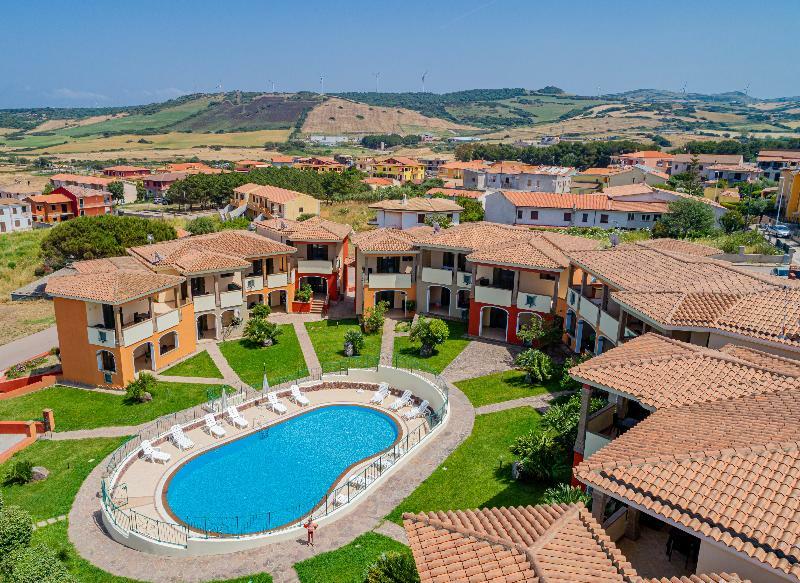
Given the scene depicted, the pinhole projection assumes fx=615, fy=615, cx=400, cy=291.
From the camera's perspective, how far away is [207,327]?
4225cm

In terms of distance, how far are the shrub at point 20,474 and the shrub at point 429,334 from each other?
20.1 metres

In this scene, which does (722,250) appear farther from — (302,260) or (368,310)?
(302,260)

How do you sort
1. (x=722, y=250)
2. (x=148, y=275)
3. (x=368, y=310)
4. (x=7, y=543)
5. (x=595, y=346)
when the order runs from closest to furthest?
(x=7, y=543) < (x=595, y=346) < (x=148, y=275) < (x=368, y=310) < (x=722, y=250)

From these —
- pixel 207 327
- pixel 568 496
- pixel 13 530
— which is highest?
pixel 568 496

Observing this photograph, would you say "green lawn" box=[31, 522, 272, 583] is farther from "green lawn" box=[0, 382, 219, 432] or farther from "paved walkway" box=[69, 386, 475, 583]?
"green lawn" box=[0, 382, 219, 432]

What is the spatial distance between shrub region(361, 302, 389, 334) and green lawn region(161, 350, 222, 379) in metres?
9.98

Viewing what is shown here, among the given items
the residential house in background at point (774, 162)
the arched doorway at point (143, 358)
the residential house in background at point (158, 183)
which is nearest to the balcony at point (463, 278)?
the arched doorway at point (143, 358)

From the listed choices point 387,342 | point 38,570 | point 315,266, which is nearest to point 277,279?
point 315,266

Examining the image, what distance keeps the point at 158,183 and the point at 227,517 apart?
125 m

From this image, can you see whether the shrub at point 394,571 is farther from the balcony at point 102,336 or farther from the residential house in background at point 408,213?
the residential house in background at point 408,213

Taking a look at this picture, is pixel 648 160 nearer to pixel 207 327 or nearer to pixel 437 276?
pixel 437 276

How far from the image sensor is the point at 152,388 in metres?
32.7

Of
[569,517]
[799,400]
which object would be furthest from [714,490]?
[799,400]

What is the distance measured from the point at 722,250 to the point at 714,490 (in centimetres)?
4319
